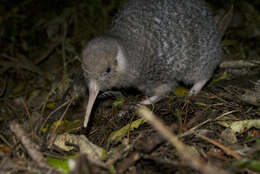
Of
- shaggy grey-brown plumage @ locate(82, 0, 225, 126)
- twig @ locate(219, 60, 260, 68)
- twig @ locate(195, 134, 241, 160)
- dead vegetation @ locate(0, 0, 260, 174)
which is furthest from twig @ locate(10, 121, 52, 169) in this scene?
twig @ locate(219, 60, 260, 68)

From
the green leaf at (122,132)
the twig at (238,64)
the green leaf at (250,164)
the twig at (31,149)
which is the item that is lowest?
the twig at (238,64)

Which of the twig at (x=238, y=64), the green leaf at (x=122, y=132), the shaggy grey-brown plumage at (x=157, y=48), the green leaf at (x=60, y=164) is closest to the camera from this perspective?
the green leaf at (x=60, y=164)

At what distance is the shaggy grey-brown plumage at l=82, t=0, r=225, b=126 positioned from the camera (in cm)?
322

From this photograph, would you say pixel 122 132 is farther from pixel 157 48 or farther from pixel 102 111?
pixel 157 48

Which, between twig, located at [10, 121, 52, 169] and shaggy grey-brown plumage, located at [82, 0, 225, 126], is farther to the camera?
shaggy grey-brown plumage, located at [82, 0, 225, 126]

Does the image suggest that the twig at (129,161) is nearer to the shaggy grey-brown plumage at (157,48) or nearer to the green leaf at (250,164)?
the green leaf at (250,164)

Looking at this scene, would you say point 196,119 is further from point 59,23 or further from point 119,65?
point 59,23

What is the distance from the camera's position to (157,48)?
11.8 ft

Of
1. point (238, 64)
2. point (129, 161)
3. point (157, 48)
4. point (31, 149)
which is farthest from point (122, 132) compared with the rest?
point (238, 64)

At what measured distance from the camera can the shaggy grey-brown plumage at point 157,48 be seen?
127 inches

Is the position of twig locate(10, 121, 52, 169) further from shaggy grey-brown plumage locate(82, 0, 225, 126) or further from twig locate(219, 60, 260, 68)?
twig locate(219, 60, 260, 68)

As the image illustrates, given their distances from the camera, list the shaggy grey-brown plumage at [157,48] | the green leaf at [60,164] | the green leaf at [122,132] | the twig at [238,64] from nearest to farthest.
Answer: the green leaf at [60,164] < the green leaf at [122,132] < the shaggy grey-brown plumage at [157,48] < the twig at [238,64]

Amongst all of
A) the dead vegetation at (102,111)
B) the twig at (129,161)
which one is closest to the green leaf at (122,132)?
the dead vegetation at (102,111)

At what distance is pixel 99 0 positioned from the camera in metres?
5.73
